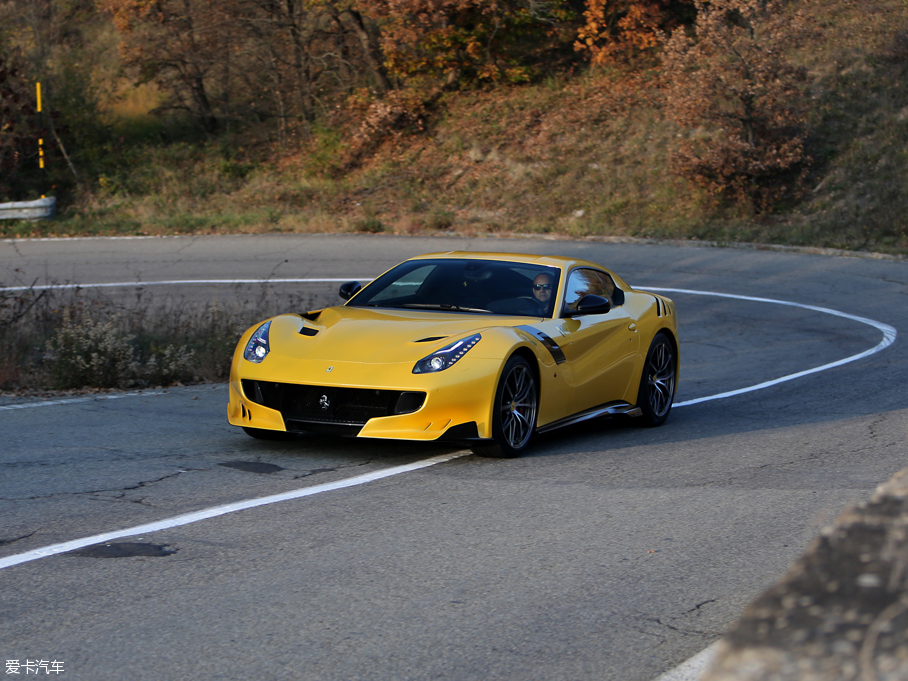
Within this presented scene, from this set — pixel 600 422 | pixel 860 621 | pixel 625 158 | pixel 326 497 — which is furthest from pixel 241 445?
pixel 625 158

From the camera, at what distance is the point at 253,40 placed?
31375 millimetres

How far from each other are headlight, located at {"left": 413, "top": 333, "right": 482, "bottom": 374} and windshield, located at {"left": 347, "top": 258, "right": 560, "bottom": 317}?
101 centimetres

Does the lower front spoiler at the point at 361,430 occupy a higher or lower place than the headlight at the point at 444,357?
lower

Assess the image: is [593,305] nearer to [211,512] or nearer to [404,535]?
[404,535]

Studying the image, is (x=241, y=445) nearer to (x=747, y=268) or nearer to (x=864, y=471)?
(x=864, y=471)

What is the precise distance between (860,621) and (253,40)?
31.9m

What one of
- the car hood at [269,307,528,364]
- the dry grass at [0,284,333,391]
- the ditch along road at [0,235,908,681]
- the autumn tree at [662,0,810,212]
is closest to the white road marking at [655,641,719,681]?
the ditch along road at [0,235,908,681]

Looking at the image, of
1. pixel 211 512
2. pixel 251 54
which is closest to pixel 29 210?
pixel 251 54

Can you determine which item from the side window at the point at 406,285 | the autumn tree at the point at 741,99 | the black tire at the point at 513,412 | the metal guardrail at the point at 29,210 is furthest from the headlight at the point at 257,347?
the metal guardrail at the point at 29,210

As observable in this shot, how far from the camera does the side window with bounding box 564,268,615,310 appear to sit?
804 cm

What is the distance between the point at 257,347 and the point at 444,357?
1378 millimetres

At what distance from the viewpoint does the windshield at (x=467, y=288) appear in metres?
7.86

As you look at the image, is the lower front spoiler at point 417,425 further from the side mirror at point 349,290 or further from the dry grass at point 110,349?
the dry grass at point 110,349

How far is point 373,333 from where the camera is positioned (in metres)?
7.09
